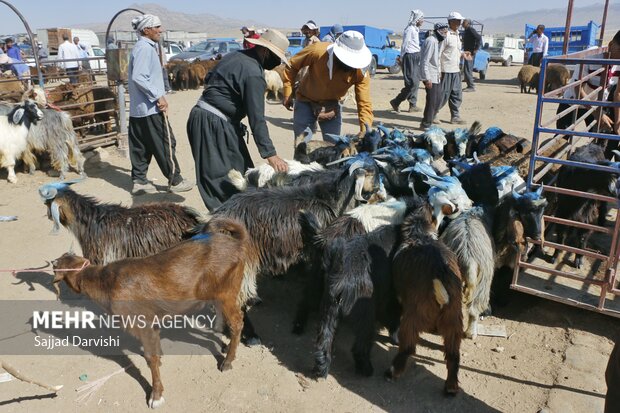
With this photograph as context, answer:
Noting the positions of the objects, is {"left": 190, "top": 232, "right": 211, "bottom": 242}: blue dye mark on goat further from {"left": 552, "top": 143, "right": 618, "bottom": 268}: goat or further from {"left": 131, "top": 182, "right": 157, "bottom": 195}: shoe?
{"left": 131, "top": 182, "right": 157, "bottom": 195}: shoe

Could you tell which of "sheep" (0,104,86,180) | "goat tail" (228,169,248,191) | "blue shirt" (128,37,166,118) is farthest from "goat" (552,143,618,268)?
"sheep" (0,104,86,180)

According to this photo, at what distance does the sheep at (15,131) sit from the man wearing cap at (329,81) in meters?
4.10

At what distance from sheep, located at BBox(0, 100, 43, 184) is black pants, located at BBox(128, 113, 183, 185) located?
1.86 metres

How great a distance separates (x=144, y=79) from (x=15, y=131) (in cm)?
255

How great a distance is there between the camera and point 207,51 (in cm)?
2303

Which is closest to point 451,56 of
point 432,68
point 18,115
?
point 432,68

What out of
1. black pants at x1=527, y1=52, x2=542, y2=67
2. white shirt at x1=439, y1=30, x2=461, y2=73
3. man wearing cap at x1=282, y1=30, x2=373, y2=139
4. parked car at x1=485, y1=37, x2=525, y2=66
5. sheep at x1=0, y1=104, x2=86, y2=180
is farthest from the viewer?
parked car at x1=485, y1=37, x2=525, y2=66

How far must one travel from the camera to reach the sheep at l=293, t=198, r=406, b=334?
11.8ft

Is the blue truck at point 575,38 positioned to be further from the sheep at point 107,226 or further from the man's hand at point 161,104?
the sheep at point 107,226

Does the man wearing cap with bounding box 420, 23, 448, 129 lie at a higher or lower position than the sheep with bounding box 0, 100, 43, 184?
higher

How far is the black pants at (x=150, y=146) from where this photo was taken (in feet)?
21.5

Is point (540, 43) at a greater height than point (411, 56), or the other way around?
point (540, 43)

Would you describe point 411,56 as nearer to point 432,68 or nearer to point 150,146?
point 432,68

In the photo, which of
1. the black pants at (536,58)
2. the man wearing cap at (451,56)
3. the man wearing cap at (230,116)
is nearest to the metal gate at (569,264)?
the man wearing cap at (230,116)
